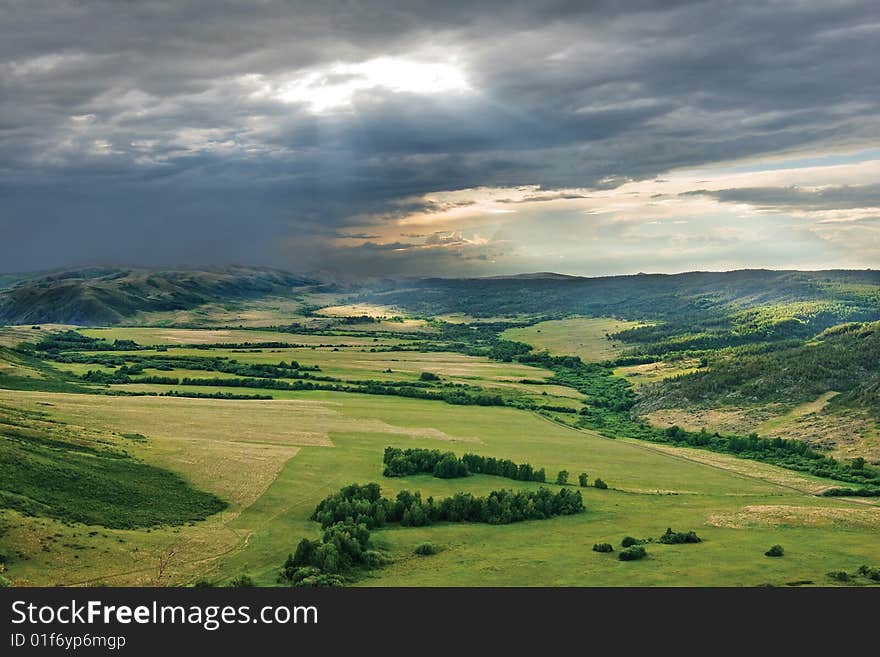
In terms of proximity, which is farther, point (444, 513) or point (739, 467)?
point (739, 467)

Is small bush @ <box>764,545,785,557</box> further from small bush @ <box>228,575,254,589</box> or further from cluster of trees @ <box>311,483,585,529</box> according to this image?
small bush @ <box>228,575,254,589</box>

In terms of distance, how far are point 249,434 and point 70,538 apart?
75.6 m

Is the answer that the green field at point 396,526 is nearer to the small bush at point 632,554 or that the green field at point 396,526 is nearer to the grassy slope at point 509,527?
the grassy slope at point 509,527

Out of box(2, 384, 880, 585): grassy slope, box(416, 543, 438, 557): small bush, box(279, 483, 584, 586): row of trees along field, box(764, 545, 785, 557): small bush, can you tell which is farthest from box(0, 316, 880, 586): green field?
box(279, 483, 584, 586): row of trees along field

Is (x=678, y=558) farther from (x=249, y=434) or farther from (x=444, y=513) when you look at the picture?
(x=249, y=434)

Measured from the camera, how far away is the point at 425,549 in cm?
9994

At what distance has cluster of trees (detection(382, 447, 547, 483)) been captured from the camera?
146500 millimetres

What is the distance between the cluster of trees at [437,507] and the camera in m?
113

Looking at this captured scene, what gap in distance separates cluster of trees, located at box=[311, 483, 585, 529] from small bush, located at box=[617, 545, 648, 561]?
26447 mm

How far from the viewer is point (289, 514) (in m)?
116
